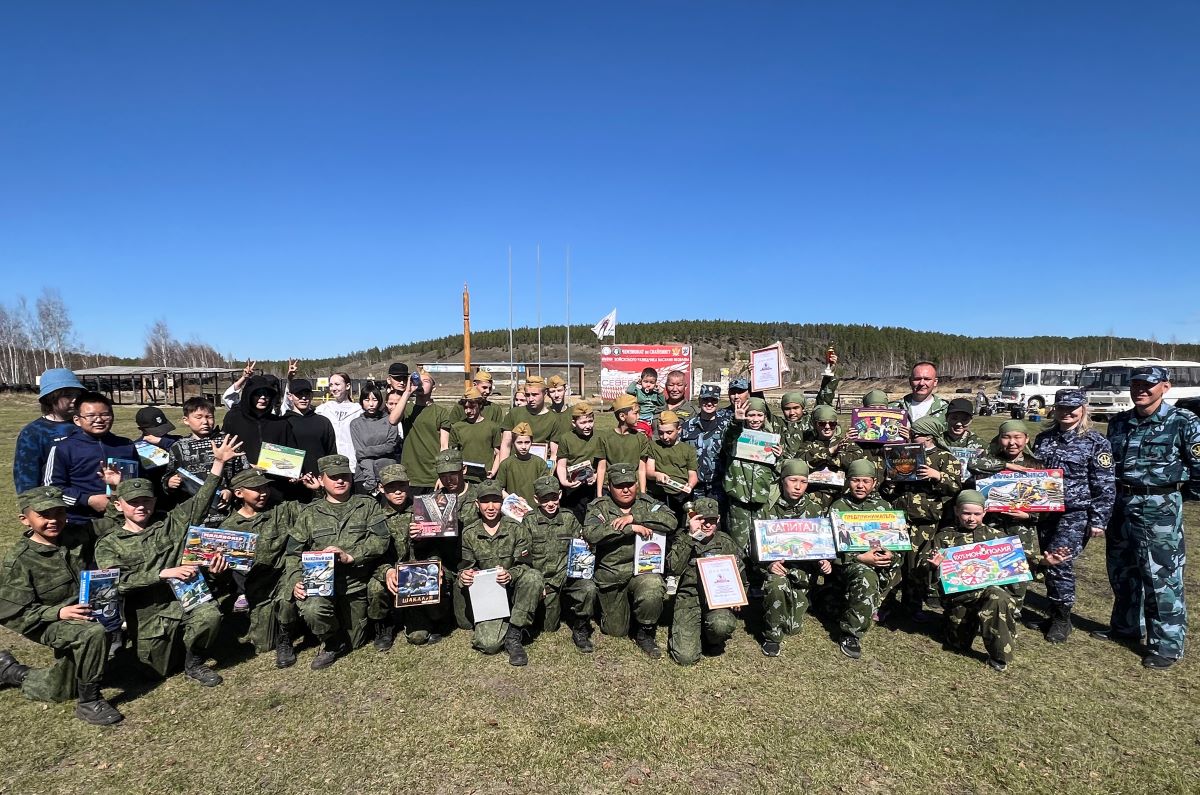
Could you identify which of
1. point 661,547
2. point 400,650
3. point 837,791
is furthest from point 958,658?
point 400,650

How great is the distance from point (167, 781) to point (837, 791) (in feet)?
14.2

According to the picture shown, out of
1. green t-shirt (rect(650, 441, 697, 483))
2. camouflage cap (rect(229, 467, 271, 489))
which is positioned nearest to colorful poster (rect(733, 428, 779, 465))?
green t-shirt (rect(650, 441, 697, 483))

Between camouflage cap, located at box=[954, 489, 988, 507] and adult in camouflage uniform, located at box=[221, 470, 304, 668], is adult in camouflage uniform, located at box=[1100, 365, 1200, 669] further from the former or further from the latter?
adult in camouflage uniform, located at box=[221, 470, 304, 668]

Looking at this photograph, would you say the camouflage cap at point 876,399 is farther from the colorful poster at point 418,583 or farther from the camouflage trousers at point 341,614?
the camouflage trousers at point 341,614

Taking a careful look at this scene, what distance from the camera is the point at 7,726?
4.50m

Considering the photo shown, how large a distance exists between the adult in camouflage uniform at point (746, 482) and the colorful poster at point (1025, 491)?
203 cm

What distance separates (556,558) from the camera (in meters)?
6.00

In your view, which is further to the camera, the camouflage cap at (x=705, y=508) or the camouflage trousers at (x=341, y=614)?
the camouflage cap at (x=705, y=508)

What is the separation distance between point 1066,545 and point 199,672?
26.3 feet

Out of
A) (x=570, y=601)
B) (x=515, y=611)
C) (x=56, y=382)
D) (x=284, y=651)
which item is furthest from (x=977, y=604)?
(x=56, y=382)

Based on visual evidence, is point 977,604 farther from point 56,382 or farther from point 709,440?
point 56,382

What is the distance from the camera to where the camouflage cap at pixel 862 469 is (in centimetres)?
603

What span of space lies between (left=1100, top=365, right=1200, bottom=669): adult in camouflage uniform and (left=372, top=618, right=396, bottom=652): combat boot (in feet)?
22.5

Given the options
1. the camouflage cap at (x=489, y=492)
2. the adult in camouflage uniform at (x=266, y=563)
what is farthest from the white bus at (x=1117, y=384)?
the adult in camouflage uniform at (x=266, y=563)
